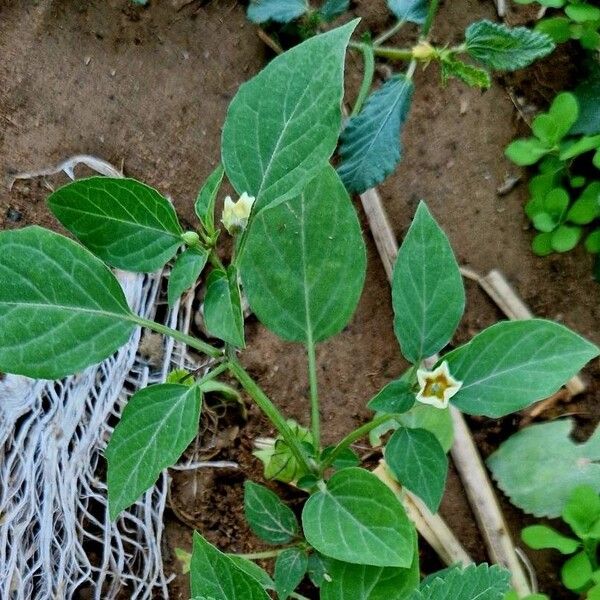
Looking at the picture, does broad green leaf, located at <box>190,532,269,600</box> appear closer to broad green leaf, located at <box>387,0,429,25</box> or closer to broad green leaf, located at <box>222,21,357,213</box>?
broad green leaf, located at <box>222,21,357,213</box>

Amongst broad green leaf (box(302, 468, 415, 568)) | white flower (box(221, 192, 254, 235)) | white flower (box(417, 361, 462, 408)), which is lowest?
broad green leaf (box(302, 468, 415, 568))

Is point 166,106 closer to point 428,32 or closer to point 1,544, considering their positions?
point 428,32

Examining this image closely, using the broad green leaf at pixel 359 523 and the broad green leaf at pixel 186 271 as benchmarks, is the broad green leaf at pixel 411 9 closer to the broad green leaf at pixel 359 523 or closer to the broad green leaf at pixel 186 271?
the broad green leaf at pixel 186 271

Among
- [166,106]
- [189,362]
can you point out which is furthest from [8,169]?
[189,362]

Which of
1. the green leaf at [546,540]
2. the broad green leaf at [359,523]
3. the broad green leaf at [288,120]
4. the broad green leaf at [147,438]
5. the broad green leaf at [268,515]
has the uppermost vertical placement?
the broad green leaf at [288,120]

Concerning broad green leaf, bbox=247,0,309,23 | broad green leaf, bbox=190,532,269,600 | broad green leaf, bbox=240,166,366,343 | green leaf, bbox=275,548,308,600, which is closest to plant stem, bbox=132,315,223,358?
broad green leaf, bbox=240,166,366,343

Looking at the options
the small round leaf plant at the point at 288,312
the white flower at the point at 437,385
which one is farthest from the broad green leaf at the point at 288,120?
the white flower at the point at 437,385
